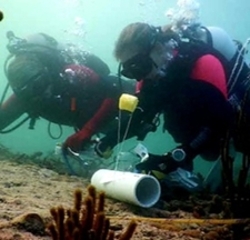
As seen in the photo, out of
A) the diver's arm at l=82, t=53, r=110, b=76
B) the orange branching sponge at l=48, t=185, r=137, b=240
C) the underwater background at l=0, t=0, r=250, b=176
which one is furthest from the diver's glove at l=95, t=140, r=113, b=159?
the underwater background at l=0, t=0, r=250, b=176

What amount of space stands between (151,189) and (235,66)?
3.10 meters

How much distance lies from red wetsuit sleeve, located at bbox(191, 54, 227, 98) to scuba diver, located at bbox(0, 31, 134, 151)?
1793mm

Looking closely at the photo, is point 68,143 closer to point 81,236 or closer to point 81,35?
point 81,236

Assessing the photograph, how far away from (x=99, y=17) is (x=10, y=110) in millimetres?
22304

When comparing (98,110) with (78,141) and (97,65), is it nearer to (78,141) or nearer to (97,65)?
(78,141)

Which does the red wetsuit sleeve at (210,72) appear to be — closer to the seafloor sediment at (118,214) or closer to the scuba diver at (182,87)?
the scuba diver at (182,87)

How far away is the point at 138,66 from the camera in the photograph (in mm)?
5734

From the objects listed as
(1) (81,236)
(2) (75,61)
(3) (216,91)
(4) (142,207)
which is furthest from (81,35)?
(1) (81,236)

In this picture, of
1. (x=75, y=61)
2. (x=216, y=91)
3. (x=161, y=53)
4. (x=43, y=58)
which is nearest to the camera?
(x=216, y=91)

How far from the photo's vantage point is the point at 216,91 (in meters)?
5.45

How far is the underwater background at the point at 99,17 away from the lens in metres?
19.3

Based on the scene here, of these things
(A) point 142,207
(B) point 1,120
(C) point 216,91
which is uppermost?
(C) point 216,91


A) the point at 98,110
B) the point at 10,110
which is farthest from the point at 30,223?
the point at 10,110

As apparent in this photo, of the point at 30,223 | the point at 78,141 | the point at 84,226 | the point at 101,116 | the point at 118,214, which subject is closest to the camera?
the point at 84,226
